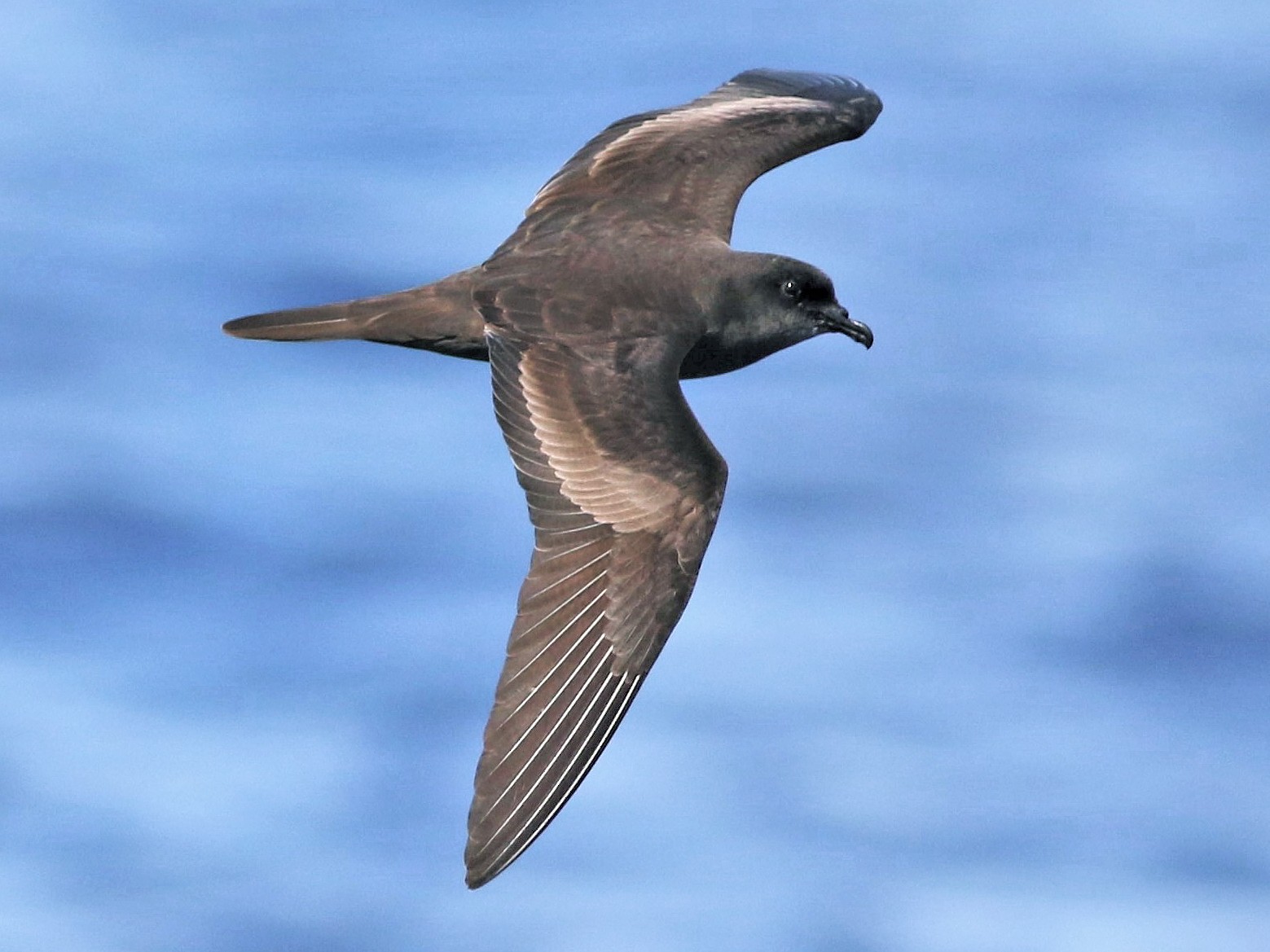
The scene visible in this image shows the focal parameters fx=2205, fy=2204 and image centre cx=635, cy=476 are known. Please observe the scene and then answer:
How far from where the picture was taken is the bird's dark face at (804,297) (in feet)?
28.7

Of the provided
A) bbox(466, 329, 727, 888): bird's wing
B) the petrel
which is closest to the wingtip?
the petrel

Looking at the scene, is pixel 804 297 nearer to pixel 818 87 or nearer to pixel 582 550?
pixel 582 550

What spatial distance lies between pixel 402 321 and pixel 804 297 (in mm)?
1613

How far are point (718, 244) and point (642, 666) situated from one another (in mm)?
2029

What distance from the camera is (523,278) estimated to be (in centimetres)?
862

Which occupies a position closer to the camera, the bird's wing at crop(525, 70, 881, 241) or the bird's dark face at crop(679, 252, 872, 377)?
the bird's dark face at crop(679, 252, 872, 377)

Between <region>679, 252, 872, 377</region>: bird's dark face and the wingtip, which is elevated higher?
the wingtip

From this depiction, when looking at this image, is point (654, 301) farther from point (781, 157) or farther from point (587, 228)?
point (781, 157)

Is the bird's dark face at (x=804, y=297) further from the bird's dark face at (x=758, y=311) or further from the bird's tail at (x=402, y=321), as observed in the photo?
the bird's tail at (x=402, y=321)

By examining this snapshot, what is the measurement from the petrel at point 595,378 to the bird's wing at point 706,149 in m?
0.01

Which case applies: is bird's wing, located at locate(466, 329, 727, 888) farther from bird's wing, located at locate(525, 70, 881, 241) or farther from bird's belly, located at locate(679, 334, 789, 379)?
bird's wing, located at locate(525, 70, 881, 241)

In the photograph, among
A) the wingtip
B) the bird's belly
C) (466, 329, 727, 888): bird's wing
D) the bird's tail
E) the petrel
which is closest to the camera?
(466, 329, 727, 888): bird's wing

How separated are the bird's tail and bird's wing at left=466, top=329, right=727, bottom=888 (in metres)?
0.21

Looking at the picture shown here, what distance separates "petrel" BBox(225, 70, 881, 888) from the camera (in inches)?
296
